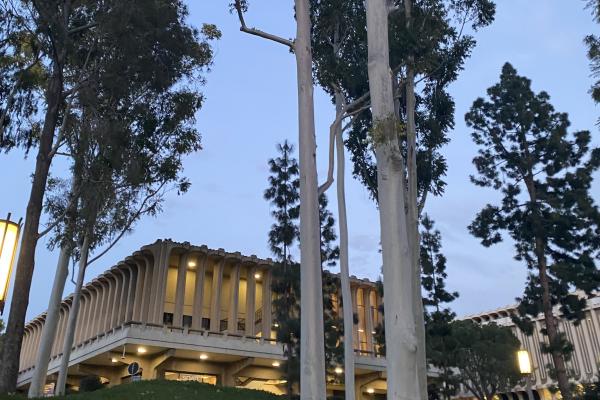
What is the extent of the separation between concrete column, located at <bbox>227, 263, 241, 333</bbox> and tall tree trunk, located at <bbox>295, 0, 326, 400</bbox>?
22.1m

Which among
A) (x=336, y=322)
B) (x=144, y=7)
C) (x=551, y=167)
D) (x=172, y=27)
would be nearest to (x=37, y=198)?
(x=144, y=7)

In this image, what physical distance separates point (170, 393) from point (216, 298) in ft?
42.0

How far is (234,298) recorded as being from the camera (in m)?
32.1

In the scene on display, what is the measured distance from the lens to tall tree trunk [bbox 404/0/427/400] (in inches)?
500

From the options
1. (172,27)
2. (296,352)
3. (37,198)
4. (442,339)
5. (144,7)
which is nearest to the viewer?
(37,198)

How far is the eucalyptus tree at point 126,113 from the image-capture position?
1562 cm

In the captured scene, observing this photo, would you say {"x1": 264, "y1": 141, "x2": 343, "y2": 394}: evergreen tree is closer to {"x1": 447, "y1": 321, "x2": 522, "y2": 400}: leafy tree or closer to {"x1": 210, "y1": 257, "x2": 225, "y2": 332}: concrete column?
{"x1": 210, "y1": 257, "x2": 225, "y2": 332}: concrete column

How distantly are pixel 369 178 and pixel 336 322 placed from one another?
757 cm

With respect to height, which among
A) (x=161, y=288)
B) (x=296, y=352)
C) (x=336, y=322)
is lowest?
(x=296, y=352)

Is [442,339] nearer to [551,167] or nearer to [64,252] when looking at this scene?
[551,167]

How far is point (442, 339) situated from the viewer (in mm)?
24625

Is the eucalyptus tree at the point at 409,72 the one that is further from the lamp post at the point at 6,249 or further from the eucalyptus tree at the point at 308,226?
the lamp post at the point at 6,249

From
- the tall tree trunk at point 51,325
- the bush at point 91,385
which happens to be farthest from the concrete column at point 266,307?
the tall tree trunk at point 51,325

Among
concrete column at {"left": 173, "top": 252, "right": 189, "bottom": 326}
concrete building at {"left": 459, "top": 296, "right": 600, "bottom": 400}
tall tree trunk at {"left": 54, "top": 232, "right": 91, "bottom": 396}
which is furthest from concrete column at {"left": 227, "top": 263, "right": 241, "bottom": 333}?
concrete building at {"left": 459, "top": 296, "right": 600, "bottom": 400}
